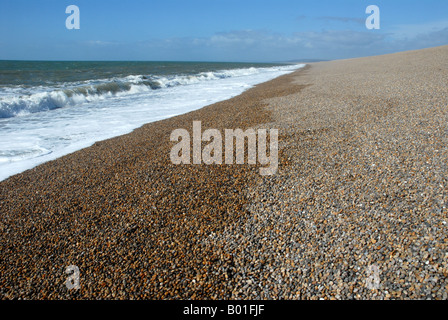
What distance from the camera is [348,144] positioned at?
6.00 metres

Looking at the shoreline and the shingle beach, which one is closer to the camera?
the shingle beach

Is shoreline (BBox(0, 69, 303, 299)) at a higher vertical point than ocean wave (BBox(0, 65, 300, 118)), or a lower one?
lower

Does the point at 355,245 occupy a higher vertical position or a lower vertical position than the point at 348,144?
lower

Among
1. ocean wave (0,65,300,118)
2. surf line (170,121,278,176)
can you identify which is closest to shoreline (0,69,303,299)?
surf line (170,121,278,176)

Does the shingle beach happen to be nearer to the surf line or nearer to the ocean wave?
the surf line

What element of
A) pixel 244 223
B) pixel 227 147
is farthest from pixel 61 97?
pixel 244 223

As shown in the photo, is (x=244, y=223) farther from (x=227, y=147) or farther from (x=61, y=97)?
(x=61, y=97)

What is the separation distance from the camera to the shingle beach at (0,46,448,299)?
292 centimetres

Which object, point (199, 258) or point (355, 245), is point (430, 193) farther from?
point (199, 258)

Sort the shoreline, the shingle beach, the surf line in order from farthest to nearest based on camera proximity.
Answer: the surf line
the shoreline
the shingle beach
